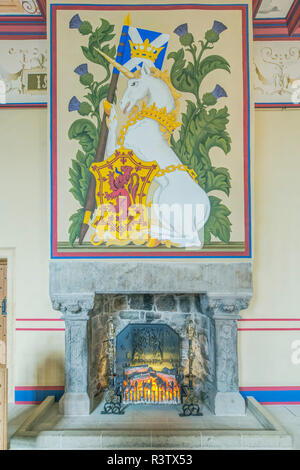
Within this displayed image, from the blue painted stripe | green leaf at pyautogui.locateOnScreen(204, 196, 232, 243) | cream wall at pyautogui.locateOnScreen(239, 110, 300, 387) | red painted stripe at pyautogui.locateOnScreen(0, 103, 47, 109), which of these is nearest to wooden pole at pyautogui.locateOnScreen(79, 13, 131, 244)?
red painted stripe at pyautogui.locateOnScreen(0, 103, 47, 109)

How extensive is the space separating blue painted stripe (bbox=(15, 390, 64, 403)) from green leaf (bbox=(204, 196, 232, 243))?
231 centimetres

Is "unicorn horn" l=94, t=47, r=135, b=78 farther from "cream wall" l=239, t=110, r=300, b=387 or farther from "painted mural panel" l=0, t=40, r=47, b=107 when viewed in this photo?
"cream wall" l=239, t=110, r=300, b=387

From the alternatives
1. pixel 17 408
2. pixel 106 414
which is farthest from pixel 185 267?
pixel 17 408

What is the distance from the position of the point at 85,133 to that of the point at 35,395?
2.81 metres

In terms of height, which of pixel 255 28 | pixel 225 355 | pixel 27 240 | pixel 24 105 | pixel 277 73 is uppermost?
pixel 255 28

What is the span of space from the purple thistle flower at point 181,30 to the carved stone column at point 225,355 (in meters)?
2.50

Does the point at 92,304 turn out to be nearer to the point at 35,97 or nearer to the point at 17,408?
the point at 17,408

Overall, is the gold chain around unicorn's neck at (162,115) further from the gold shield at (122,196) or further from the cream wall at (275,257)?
the cream wall at (275,257)

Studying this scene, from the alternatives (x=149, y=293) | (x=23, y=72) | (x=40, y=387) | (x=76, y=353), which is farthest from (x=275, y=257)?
(x=23, y=72)

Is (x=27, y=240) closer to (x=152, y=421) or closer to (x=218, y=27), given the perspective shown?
(x=152, y=421)

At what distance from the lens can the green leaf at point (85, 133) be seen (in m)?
3.73

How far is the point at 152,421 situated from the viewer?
362 cm

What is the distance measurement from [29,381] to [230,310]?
2301 mm
